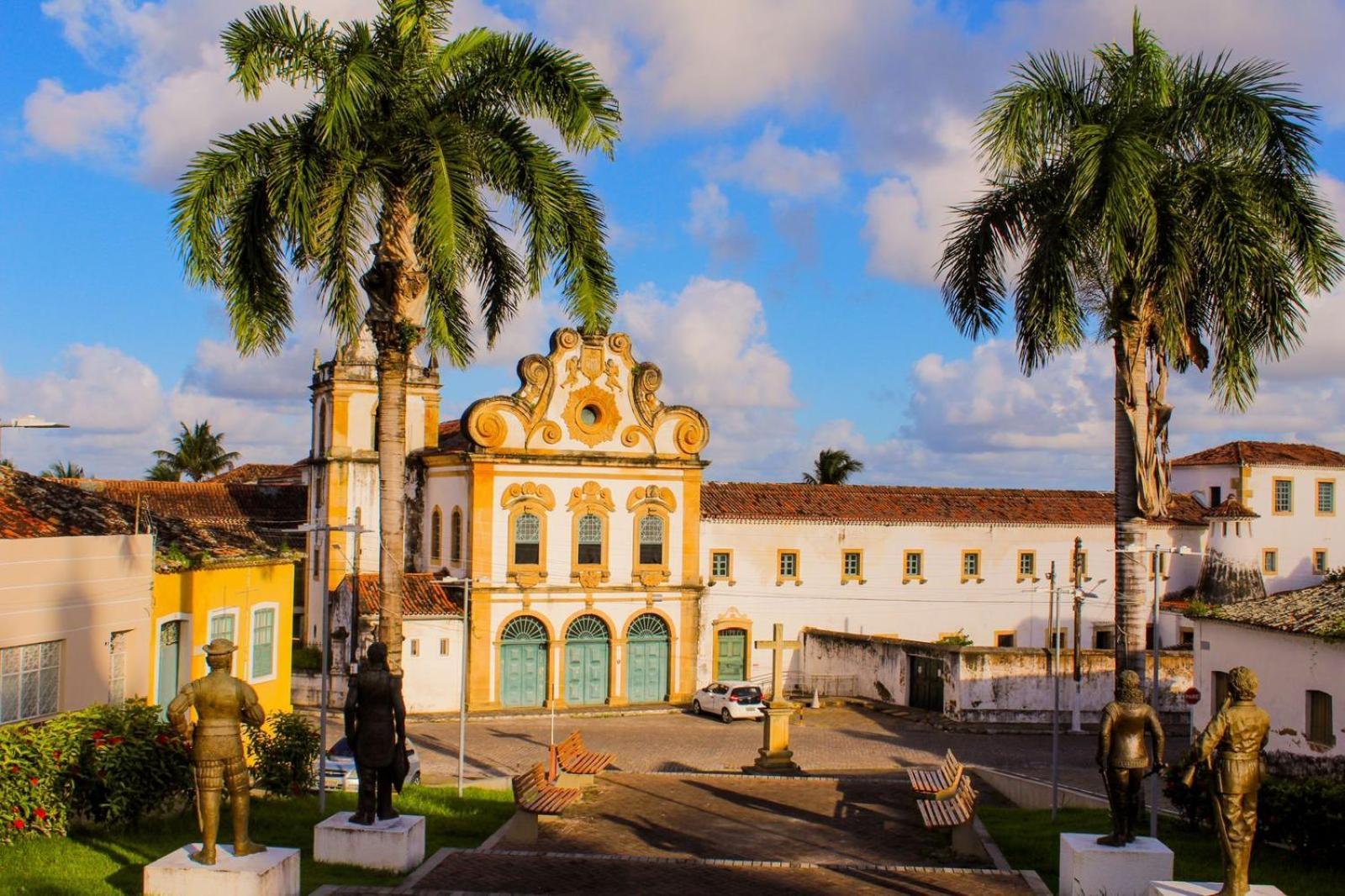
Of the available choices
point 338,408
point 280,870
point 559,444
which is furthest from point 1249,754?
point 338,408

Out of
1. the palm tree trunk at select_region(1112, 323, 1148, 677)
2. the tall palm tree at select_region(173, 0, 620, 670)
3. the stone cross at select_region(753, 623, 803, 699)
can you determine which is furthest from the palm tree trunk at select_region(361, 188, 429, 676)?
the stone cross at select_region(753, 623, 803, 699)

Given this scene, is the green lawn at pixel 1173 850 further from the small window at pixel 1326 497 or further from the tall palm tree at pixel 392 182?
the small window at pixel 1326 497

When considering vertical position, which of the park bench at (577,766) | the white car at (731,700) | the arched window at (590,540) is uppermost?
the arched window at (590,540)

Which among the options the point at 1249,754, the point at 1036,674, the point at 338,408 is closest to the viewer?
the point at 1249,754

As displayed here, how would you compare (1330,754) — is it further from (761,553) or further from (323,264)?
(761,553)

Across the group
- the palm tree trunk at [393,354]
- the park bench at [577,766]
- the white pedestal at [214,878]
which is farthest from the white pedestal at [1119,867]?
the palm tree trunk at [393,354]

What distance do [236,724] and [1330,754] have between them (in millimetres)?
17203

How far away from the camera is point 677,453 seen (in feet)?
129

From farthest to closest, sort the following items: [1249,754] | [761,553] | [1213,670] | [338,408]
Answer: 1. [338,408]
2. [761,553]
3. [1213,670]
4. [1249,754]

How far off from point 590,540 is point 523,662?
4.13 m

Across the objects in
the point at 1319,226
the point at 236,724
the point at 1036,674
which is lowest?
the point at 1036,674

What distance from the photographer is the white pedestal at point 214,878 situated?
10.1 m

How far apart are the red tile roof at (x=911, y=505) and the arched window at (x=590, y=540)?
12.6ft

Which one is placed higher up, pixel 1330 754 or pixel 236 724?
pixel 236 724
